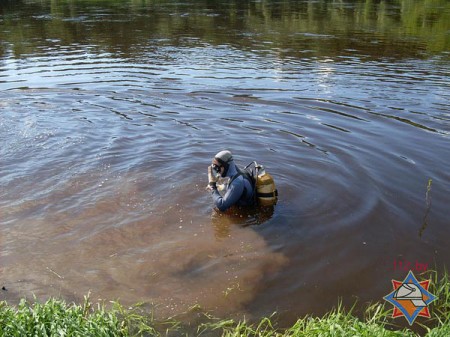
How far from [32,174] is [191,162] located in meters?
3.62

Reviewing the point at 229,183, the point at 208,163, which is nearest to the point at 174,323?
the point at 229,183

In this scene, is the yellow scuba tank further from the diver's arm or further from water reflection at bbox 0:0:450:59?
water reflection at bbox 0:0:450:59

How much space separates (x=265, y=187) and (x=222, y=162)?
948 millimetres

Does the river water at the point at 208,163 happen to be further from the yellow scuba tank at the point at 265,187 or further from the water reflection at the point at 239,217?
the yellow scuba tank at the point at 265,187

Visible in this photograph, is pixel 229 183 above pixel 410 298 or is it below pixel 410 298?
above

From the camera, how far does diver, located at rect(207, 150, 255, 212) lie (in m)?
8.25

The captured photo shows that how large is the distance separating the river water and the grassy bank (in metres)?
0.30

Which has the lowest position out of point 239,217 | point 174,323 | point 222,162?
point 174,323

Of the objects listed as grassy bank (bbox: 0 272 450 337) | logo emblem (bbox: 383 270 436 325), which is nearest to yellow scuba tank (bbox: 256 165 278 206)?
grassy bank (bbox: 0 272 450 337)

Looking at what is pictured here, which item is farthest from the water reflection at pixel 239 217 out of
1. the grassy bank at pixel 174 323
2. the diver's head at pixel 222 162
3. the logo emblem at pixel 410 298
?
the logo emblem at pixel 410 298

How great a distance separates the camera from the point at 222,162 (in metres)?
8.23

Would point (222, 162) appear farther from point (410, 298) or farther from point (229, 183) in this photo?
point (410, 298)

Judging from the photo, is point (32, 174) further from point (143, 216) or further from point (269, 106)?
point (269, 106)

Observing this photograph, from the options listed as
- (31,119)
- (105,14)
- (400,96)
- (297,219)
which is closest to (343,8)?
(105,14)
